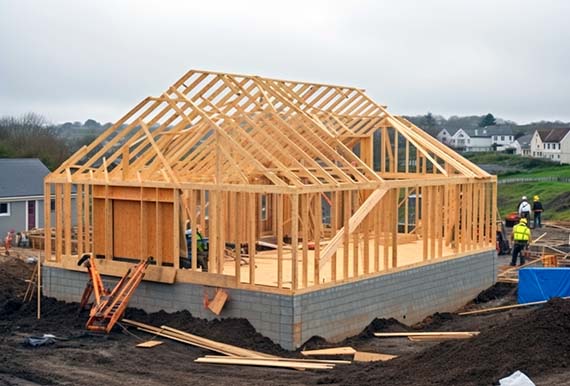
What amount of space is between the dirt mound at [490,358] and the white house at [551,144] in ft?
240

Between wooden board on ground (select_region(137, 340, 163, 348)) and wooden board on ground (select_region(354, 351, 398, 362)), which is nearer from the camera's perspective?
wooden board on ground (select_region(354, 351, 398, 362))

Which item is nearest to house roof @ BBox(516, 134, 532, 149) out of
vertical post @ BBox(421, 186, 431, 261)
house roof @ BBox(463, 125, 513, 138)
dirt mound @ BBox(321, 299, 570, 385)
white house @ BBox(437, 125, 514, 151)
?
white house @ BBox(437, 125, 514, 151)

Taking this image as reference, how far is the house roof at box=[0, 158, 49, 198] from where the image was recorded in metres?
32.4

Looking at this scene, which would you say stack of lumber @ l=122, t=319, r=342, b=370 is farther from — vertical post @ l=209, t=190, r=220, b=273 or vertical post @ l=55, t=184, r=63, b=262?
vertical post @ l=55, t=184, r=63, b=262

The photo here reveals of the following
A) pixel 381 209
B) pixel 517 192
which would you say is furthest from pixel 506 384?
pixel 517 192

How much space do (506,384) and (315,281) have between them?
19.1 ft

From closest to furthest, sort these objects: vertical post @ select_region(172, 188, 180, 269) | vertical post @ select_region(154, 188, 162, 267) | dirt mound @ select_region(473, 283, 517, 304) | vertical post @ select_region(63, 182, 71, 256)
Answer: vertical post @ select_region(172, 188, 180, 269), vertical post @ select_region(154, 188, 162, 267), vertical post @ select_region(63, 182, 71, 256), dirt mound @ select_region(473, 283, 517, 304)

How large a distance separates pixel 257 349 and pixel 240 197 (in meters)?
4.18

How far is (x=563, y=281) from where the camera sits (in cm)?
1791

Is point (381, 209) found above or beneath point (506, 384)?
above

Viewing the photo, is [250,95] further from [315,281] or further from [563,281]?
[563,281]

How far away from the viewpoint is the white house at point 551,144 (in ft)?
270

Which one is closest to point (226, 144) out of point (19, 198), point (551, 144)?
point (19, 198)

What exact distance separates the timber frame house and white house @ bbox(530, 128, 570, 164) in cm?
6486
